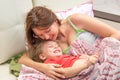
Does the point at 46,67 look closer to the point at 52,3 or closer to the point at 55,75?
the point at 55,75

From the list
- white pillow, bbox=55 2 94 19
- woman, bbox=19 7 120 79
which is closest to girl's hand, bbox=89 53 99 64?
woman, bbox=19 7 120 79

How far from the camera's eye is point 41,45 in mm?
1434

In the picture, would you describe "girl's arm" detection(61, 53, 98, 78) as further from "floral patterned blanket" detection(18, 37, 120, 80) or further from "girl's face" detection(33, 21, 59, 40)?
"girl's face" detection(33, 21, 59, 40)

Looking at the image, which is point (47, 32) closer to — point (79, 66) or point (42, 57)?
point (42, 57)

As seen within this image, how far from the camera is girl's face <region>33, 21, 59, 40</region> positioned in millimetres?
1404

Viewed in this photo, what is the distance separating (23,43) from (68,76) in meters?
0.50

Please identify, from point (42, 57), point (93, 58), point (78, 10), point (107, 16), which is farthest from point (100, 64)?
point (107, 16)

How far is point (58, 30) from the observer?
1.51m

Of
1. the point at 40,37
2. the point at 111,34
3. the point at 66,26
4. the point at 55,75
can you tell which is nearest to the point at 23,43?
the point at 40,37

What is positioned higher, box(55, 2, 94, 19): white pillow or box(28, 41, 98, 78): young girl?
box(55, 2, 94, 19): white pillow

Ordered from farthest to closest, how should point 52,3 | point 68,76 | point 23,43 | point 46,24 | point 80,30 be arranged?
point 52,3, point 23,43, point 80,30, point 46,24, point 68,76

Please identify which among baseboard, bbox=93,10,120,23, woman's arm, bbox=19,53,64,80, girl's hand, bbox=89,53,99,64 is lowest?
woman's arm, bbox=19,53,64,80

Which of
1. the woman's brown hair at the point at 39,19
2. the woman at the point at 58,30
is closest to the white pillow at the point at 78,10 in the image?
the woman at the point at 58,30

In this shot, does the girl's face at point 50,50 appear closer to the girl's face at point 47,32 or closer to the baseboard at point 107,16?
the girl's face at point 47,32
